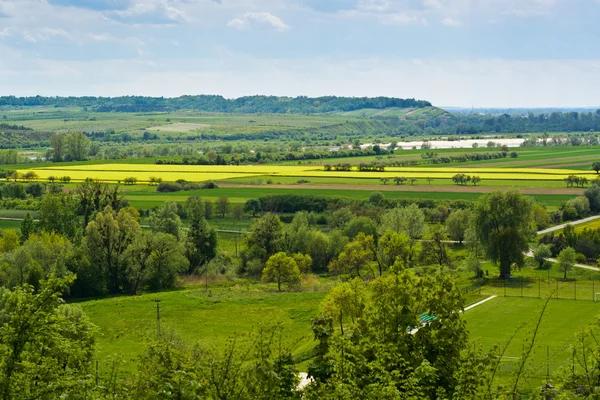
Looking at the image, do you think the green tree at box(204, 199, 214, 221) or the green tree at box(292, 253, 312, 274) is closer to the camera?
the green tree at box(292, 253, 312, 274)

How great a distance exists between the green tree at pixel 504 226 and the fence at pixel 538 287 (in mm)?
1890

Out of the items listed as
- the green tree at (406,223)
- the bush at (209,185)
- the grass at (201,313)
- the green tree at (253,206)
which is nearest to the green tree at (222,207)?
the green tree at (253,206)

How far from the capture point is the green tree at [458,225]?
75.9m

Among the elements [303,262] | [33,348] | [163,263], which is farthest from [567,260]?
[33,348]

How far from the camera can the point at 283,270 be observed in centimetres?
6062

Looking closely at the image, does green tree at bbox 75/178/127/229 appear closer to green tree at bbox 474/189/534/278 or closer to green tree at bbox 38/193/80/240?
green tree at bbox 38/193/80/240

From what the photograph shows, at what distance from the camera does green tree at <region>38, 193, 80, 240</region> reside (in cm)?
7381

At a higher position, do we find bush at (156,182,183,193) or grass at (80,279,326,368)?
bush at (156,182,183,193)

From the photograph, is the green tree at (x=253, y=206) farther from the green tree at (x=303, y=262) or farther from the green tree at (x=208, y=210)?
the green tree at (x=303, y=262)

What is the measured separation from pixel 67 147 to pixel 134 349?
139m

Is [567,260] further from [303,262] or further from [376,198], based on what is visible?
[376,198]

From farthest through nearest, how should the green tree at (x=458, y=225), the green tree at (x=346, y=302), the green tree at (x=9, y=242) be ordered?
the green tree at (x=458, y=225) → the green tree at (x=9, y=242) → the green tree at (x=346, y=302)

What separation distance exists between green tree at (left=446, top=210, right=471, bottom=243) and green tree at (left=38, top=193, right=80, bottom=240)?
33.8 m

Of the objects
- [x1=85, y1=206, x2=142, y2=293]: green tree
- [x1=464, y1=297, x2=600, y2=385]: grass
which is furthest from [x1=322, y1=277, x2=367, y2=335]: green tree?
[x1=85, y1=206, x2=142, y2=293]: green tree
